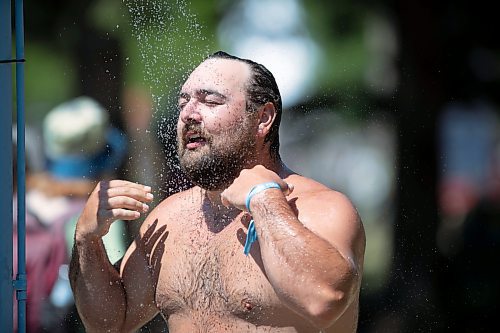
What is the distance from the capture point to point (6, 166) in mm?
2748

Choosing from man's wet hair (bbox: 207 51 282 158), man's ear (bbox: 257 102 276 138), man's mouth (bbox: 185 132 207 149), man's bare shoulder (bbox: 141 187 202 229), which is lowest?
man's bare shoulder (bbox: 141 187 202 229)

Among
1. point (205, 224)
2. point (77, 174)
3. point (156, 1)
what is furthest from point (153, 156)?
point (205, 224)

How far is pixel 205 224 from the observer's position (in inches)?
101

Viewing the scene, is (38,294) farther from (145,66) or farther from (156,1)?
→ (156,1)

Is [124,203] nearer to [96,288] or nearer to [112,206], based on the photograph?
[112,206]

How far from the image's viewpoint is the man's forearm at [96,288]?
252cm

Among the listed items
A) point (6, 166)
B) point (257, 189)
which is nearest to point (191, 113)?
point (257, 189)

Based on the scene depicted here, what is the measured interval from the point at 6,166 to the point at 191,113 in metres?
0.62

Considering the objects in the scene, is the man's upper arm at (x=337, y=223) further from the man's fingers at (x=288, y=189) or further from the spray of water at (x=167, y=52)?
the spray of water at (x=167, y=52)

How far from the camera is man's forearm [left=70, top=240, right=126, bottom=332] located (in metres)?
2.52

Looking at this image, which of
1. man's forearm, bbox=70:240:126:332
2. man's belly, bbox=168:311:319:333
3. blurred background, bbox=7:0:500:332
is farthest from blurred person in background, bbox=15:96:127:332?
man's belly, bbox=168:311:319:333

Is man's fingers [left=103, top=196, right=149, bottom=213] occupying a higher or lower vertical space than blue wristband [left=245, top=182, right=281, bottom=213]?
lower

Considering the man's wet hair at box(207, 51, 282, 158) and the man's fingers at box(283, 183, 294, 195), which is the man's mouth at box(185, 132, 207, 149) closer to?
the man's wet hair at box(207, 51, 282, 158)

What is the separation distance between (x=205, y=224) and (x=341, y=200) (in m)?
0.42
